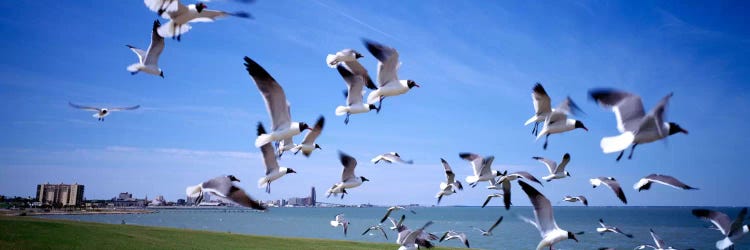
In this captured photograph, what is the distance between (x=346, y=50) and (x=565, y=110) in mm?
4391

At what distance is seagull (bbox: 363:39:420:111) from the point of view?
10648 mm

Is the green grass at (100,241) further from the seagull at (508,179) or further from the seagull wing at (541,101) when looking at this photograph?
the seagull wing at (541,101)

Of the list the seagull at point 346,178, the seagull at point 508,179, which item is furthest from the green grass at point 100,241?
the seagull at point 508,179

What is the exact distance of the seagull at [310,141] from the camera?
10891 millimetres

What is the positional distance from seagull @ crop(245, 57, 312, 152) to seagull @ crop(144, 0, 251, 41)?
868 millimetres

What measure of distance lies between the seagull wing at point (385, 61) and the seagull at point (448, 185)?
3596 mm

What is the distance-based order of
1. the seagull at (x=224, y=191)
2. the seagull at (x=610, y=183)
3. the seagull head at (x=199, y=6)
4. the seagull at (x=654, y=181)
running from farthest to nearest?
the seagull at (x=610, y=183), the seagull at (x=654, y=181), the seagull head at (x=199, y=6), the seagull at (x=224, y=191)

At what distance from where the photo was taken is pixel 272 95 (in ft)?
27.2

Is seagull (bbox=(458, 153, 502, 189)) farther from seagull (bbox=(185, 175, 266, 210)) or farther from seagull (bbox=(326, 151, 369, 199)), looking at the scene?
seagull (bbox=(185, 175, 266, 210))

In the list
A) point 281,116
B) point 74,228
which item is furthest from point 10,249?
point 281,116

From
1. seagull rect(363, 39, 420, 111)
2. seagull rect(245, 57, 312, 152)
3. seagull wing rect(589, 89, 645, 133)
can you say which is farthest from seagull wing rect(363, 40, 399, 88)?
seagull wing rect(589, 89, 645, 133)

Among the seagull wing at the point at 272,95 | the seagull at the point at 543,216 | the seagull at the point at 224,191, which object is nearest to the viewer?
the seagull at the point at 224,191

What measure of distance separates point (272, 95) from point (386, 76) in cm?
335

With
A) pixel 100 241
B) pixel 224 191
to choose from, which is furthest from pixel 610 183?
pixel 100 241
